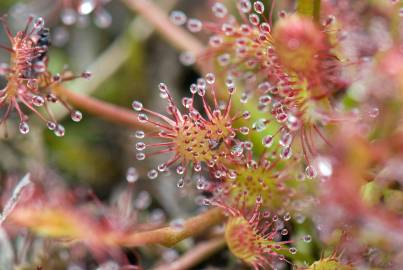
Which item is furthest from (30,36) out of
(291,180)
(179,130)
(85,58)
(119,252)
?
(85,58)

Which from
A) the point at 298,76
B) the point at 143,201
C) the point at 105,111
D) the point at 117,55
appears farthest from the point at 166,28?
the point at 298,76

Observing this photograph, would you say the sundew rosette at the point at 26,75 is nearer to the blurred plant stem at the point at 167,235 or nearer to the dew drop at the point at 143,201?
the blurred plant stem at the point at 167,235

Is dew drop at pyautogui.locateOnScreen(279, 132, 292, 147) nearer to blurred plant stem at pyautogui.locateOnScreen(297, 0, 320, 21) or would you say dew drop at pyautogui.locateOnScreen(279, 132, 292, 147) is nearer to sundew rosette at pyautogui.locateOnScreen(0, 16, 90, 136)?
blurred plant stem at pyautogui.locateOnScreen(297, 0, 320, 21)

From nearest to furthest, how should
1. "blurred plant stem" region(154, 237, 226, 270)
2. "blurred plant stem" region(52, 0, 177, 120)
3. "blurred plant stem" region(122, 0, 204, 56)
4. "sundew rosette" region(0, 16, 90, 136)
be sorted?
"sundew rosette" region(0, 16, 90, 136)
"blurred plant stem" region(154, 237, 226, 270)
"blurred plant stem" region(122, 0, 204, 56)
"blurred plant stem" region(52, 0, 177, 120)

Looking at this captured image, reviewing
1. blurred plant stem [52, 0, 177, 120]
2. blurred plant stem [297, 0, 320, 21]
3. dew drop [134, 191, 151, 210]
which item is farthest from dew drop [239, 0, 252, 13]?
blurred plant stem [52, 0, 177, 120]

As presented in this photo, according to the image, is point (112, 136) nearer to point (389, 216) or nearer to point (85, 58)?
point (85, 58)

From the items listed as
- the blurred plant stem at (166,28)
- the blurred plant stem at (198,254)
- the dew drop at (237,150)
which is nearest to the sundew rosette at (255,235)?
the dew drop at (237,150)
